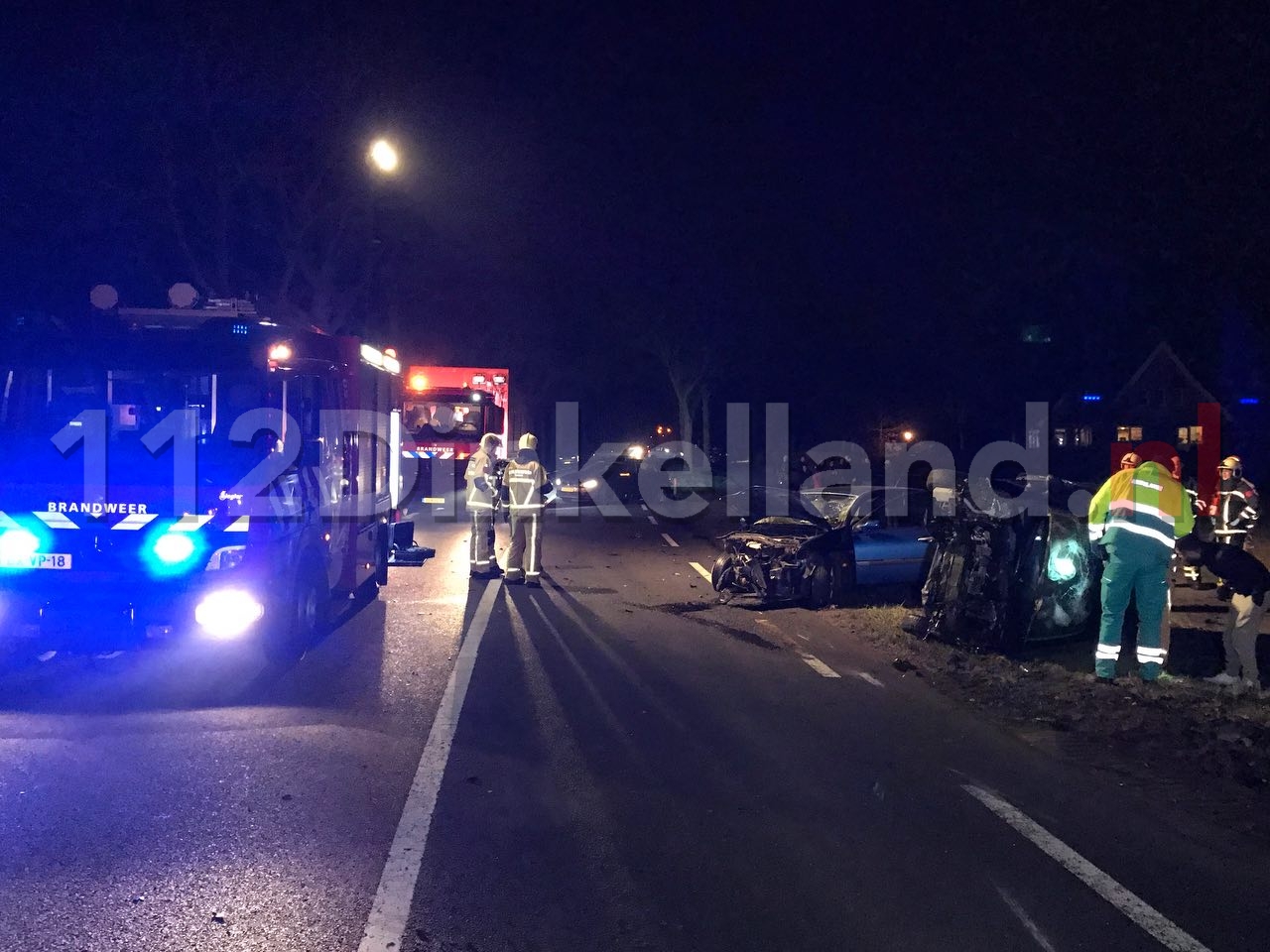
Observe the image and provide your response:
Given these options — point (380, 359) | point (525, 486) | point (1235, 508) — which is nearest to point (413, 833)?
point (380, 359)

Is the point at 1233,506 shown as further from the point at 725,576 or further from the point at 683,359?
the point at 683,359

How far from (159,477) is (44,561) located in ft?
3.21

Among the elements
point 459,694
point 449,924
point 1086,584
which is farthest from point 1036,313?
point 449,924

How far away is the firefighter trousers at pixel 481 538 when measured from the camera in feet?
45.3

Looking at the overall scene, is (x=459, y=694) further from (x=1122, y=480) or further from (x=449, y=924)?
(x=1122, y=480)

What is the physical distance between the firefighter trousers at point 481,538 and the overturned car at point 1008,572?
6.06 m

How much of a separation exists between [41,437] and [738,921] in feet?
21.0

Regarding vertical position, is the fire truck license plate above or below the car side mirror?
below

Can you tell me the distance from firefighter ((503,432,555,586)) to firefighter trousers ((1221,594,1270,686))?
775cm

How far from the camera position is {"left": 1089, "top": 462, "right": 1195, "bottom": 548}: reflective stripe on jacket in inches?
317

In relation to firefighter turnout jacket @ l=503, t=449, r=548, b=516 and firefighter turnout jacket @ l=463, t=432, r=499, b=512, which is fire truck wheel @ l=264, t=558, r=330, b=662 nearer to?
firefighter turnout jacket @ l=503, t=449, r=548, b=516

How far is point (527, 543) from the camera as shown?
1348 centimetres

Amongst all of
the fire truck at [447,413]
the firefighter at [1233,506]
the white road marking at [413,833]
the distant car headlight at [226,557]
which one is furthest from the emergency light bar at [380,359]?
the fire truck at [447,413]

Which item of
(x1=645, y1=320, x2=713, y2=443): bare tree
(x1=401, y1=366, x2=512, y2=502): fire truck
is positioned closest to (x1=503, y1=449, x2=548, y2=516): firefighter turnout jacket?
(x1=401, y1=366, x2=512, y2=502): fire truck
